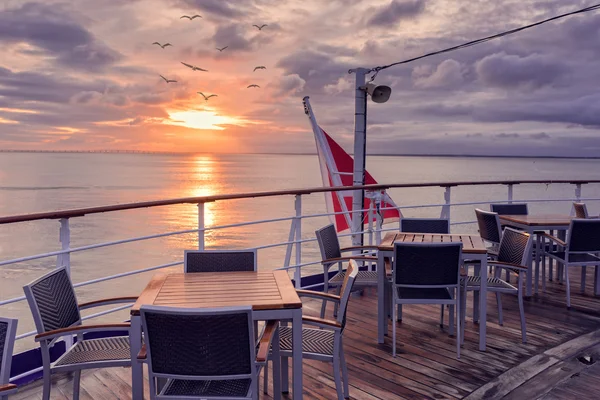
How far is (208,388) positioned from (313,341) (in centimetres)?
63

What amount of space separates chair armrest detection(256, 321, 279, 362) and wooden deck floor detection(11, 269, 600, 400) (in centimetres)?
71

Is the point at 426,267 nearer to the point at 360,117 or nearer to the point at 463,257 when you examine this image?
the point at 463,257

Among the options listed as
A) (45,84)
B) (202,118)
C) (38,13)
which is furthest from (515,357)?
(45,84)

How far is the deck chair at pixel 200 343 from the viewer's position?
1669 millimetres

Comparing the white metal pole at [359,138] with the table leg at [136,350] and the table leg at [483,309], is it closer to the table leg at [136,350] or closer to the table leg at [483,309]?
the table leg at [483,309]

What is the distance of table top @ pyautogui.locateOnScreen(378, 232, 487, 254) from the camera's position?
334 cm

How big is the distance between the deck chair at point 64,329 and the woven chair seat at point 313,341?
2.29 ft

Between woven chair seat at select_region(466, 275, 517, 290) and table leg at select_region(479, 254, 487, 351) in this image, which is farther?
woven chair seat at select_region(466, 275, 517, 290)

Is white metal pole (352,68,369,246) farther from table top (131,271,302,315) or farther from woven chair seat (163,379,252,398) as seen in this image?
woven chair seat (163,379,252,398)

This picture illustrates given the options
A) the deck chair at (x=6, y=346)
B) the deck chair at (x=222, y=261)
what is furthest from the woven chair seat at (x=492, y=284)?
the deck chair at (x=6, y=346)

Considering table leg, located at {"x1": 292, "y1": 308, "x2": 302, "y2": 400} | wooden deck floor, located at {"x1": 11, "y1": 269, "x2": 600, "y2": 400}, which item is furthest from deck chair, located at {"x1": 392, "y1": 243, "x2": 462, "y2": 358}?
table leg, located at {"x1": 292, "y1": 308, "x2": 302, "y2": 400}

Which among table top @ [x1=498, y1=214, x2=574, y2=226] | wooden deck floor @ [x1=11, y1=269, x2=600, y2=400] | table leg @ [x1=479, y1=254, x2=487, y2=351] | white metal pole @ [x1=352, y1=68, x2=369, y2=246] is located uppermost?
white metal pole @ [x1=352, y1=68, x2=369, y2=246]

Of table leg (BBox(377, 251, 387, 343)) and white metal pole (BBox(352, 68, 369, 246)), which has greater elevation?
white metal pole (BBox(352, 68, 369, 246))

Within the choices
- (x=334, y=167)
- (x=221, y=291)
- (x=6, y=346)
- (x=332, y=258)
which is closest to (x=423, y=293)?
(x=332, y=258)
